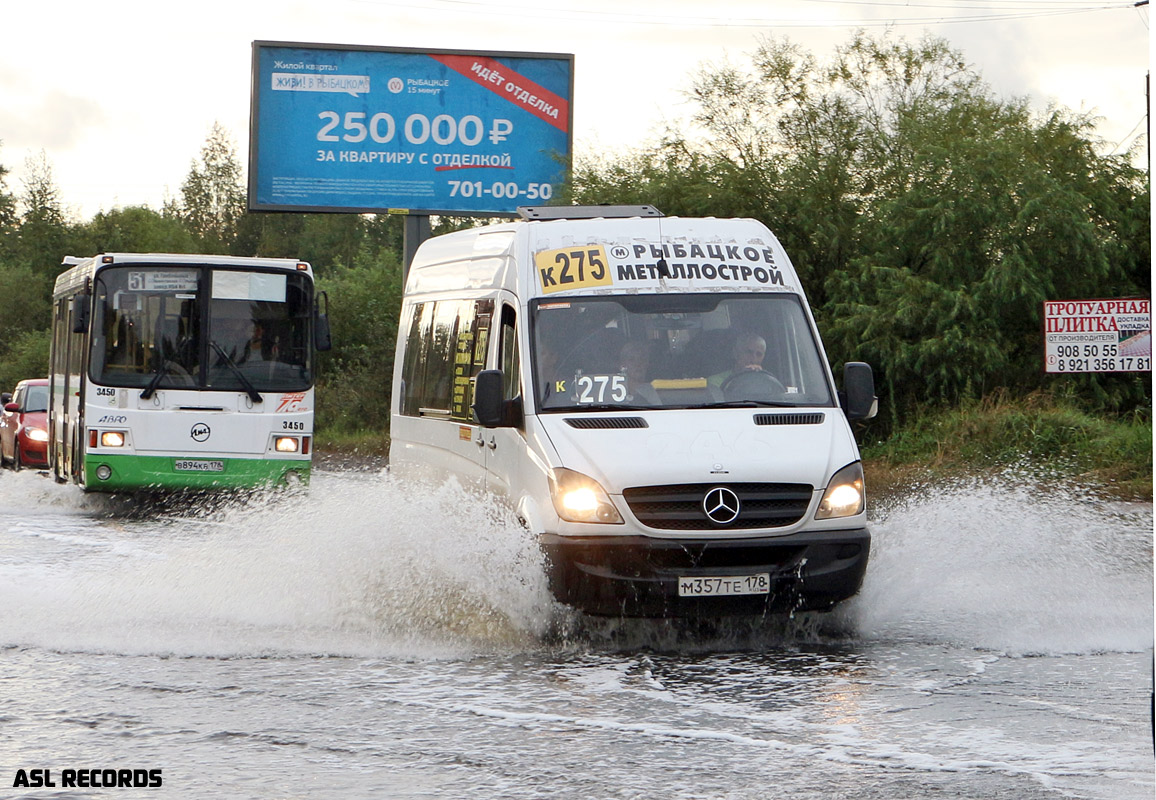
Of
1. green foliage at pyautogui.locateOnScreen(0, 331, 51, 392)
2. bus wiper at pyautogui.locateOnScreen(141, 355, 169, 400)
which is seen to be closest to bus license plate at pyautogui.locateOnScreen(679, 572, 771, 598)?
bus wiper at pyautogui.locateOnScreen(141, 355, 169, 400)

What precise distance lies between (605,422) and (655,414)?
31cm

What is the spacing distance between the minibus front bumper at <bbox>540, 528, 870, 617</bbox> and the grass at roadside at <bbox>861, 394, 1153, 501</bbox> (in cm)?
1031

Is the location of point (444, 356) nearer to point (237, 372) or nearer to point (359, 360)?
point (237, 372)

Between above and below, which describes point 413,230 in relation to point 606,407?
above

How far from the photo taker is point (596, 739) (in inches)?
257

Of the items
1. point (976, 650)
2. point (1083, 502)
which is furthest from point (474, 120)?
point (976, 650)

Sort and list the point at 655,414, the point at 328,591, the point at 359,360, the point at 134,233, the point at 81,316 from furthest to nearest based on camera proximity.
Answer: the point at 134,233 < the point at 359,360 < the point at 81,316 < the point at 328,591 < the point at 655,414

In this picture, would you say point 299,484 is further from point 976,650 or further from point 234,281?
point 976,650

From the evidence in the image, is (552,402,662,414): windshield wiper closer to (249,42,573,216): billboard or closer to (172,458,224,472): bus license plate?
(172,458,224,472): bus license plate

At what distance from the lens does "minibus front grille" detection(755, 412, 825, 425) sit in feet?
30.3

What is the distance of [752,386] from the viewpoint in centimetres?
966

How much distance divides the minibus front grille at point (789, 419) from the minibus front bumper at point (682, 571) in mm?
771

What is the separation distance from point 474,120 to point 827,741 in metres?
25.7

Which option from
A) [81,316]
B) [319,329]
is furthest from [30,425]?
[319,329]
